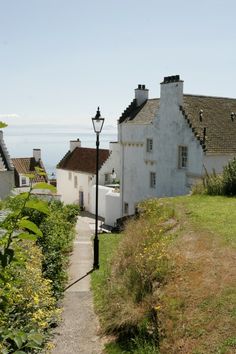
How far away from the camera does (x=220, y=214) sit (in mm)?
14828

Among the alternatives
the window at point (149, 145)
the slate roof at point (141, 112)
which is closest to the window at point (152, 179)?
the window at point (149, 145)

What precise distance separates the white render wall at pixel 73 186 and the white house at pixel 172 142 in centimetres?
960

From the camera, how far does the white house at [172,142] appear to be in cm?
2612

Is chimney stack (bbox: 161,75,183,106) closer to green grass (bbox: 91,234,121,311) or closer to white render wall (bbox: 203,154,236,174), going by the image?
white render wall (bbox: 203,154,236,174)

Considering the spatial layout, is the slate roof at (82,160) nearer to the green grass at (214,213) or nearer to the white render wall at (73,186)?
the white render wall at (73,186)

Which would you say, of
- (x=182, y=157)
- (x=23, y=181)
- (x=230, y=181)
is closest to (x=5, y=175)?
(x=182, y=157)

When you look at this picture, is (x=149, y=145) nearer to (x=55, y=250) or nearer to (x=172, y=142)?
(x=172, y=142)

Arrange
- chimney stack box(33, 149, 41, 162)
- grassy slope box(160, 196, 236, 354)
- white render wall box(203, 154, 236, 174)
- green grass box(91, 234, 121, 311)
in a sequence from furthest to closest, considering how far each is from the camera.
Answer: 1. chimney stack box(33, 149, 41, 162)
2. white render wall box(203, 154, 236, 174)
3. green grass box(91, 234, 121, 311)
4. grassy slope box(160, 196, 236, 354)

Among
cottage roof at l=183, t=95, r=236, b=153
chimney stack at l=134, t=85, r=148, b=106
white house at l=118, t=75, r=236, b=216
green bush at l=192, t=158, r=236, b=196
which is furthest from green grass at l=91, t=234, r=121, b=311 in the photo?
chimney stack at l=134, t=85, r=148, b=106

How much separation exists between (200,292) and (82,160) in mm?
39155

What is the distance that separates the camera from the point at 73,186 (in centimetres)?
4697

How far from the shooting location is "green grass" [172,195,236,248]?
12398 millimetres

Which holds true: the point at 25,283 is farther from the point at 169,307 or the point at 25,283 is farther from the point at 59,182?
the point at 59,182

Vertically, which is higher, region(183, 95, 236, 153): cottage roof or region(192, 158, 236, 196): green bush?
region(183, 95, 236, 153): cottage roof
